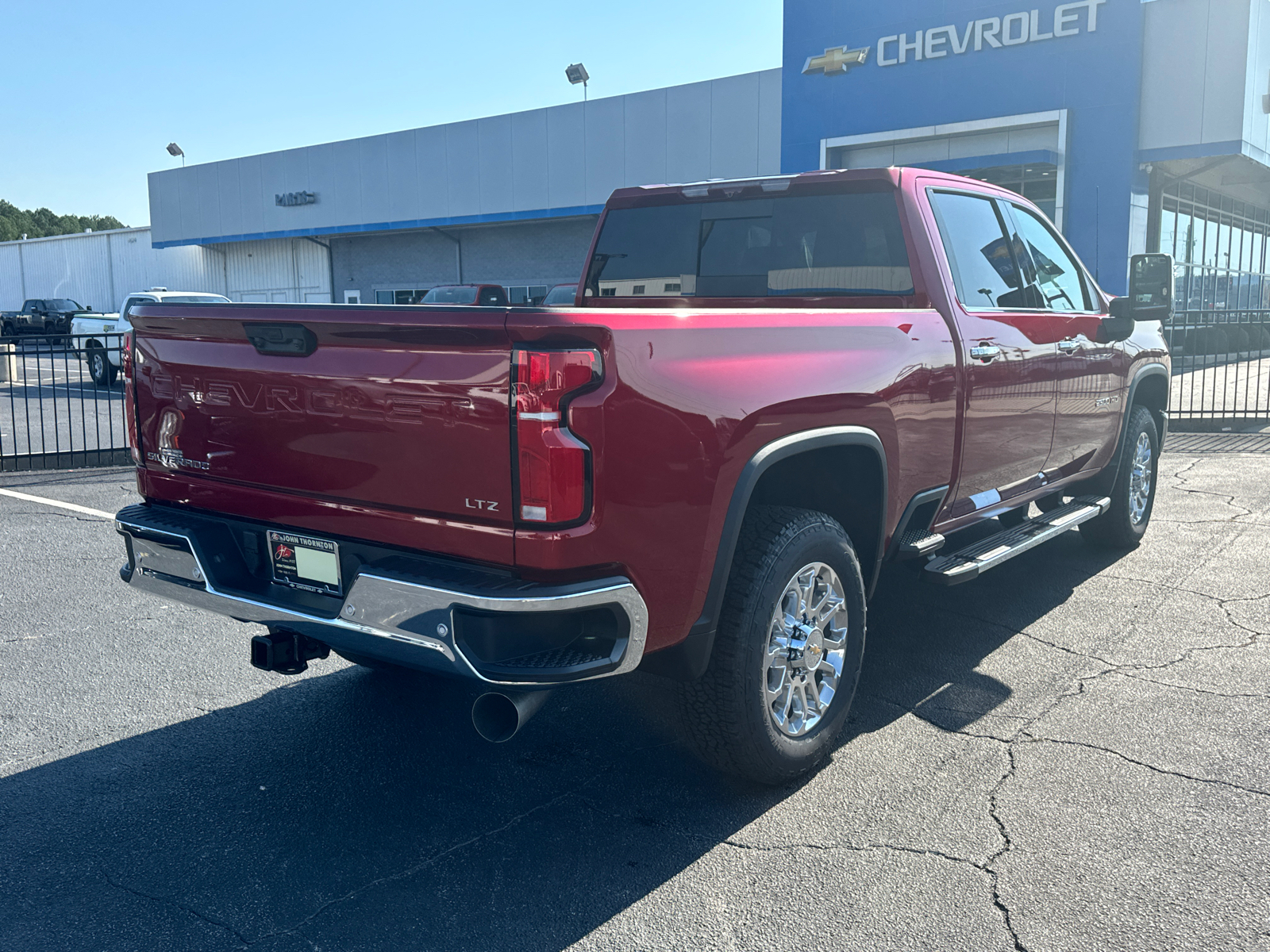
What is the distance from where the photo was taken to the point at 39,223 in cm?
11531

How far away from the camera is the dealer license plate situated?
122 inches

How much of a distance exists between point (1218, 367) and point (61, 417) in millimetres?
24073

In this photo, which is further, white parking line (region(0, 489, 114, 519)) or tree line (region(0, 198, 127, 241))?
tree line (region(0, 198, 127, 241))

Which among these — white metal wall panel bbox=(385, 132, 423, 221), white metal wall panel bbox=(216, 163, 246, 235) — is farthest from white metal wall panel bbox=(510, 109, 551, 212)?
white metal wall panel bbox=(216, 163, 246, 235)

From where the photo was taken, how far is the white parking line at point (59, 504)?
8250mm

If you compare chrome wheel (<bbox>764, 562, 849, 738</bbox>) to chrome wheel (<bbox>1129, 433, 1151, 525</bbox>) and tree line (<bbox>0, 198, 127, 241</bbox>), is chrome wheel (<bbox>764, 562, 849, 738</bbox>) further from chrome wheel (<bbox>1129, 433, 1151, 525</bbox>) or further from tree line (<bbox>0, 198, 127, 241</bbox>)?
tree line (<bbox>0, 198, 127, 241</bbox>)

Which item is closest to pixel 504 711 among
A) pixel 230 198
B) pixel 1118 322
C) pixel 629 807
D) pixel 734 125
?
pixel 629 807

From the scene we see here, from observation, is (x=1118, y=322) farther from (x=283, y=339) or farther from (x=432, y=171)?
(x=432, y=171)

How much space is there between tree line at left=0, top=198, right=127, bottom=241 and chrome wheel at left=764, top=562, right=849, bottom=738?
121 m

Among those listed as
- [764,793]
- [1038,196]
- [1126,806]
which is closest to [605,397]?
[764,793]

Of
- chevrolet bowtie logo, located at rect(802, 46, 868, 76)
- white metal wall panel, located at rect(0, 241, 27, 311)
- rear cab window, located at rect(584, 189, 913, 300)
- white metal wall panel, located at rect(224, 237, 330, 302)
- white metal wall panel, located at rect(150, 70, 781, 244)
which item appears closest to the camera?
rear cab window, located at rect(584, 189, 913, 300)

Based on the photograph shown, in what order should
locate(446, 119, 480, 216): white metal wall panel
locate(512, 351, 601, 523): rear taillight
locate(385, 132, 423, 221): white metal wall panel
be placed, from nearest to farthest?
locate(512, 351, 601, 523): rear taillight < locate(446, 119, 480, 216): white metal wall panel < locate(385, 132, 423, 221): white metal wall panel

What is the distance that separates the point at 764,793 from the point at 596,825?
610 millimetres

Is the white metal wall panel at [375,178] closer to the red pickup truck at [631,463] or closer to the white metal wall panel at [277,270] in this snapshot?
the white metal wall panel at [277,270]
